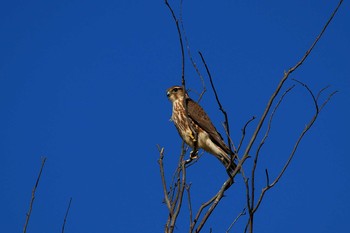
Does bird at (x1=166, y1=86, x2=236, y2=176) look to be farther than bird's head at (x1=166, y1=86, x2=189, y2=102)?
No

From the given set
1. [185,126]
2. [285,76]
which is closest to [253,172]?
[285,76]

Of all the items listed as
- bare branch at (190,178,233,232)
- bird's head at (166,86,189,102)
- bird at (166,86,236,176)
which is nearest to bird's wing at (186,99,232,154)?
bird at (166,86,236,176)

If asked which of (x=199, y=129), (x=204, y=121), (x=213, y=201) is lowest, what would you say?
(x=213, y=201)

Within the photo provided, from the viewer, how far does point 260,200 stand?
288cm

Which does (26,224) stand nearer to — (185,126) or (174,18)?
(174,18)

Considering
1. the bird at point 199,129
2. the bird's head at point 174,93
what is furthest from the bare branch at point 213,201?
the bird's head at point 174,93

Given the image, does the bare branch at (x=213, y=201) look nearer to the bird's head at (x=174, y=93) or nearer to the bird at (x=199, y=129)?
the bird at (x=199, y=129)

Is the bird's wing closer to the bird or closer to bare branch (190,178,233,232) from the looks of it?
the bird

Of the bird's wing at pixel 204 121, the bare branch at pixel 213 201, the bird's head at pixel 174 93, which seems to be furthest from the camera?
the bird's head at pixel 174 93

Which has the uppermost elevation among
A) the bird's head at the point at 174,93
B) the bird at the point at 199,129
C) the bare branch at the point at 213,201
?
the bird's head at the point at 174,93

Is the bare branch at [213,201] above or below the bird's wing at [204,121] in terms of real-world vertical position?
below

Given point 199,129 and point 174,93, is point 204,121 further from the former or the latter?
point 174,93

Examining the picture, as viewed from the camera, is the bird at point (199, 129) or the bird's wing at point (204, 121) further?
the bird's wing at point (204, 121)

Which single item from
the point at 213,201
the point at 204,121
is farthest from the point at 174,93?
the point at 213,201
